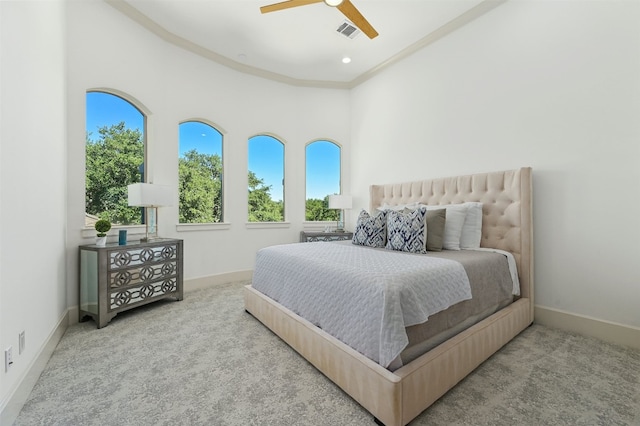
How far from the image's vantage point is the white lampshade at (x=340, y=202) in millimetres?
4473

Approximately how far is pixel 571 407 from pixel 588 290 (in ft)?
4.38

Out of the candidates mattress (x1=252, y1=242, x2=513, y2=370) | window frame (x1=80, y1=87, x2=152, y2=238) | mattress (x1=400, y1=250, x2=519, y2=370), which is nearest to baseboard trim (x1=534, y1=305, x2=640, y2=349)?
mattress (x1=400, y1=250, x2=519, y2=370)

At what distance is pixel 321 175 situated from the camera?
5.09 metres

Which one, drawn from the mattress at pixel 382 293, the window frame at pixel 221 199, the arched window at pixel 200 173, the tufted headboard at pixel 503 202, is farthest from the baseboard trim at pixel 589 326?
the arched window at pixel 200 173

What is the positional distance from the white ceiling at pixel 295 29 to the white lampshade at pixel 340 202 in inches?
81.8

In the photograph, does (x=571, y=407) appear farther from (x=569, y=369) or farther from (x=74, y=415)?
(x=74, y=415)

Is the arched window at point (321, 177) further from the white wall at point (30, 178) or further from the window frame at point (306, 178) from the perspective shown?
the white wall at point (30, 178)

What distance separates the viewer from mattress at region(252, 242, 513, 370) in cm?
138

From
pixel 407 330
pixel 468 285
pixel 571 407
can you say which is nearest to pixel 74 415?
pixel 407 330

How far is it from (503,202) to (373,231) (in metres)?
1.34

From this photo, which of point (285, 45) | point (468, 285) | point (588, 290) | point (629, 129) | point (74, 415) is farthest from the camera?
point (285, 45)

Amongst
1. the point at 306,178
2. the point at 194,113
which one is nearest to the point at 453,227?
the point at 306,178

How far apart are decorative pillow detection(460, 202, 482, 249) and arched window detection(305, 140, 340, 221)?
2.53 metres

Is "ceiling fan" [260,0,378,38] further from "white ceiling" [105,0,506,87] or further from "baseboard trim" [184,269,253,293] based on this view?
"baseboard trim" [184,269,253,293]
